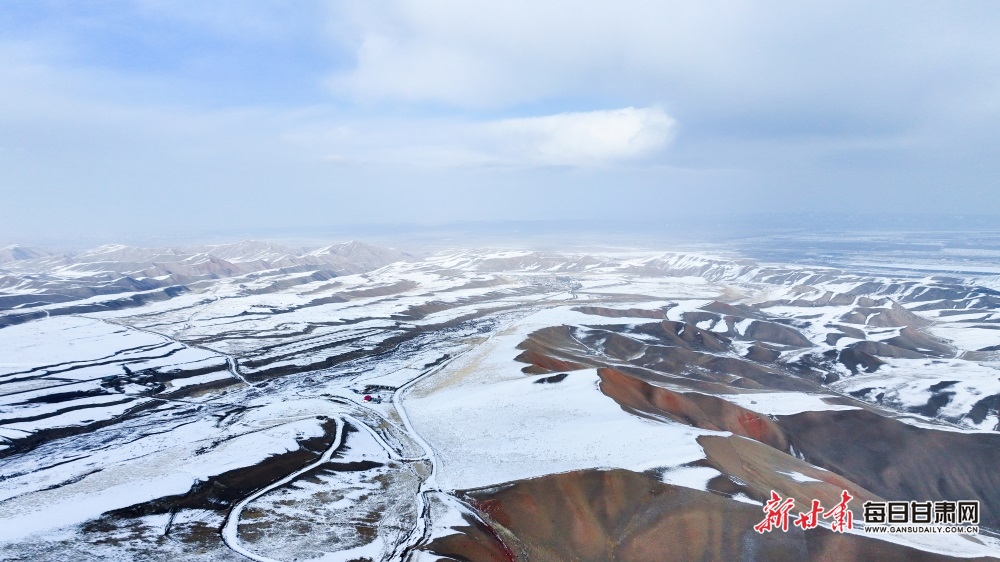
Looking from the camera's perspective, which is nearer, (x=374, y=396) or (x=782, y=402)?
(x=374, y=396)

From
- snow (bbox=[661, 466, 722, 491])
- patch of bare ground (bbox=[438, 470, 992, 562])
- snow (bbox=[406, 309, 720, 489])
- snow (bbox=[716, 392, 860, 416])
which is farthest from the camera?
snow (bbox=[716, 392, 860, 416])

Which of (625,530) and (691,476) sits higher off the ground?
(691,476)

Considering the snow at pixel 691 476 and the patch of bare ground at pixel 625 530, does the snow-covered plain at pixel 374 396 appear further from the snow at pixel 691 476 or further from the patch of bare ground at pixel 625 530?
the patch of bare ground at pixel 625 530

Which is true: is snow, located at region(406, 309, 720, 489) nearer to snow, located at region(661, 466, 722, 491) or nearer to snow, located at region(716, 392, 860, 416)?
snow, located at region(661, 466, 722, 491)

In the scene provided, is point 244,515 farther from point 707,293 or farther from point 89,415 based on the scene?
point 707,293

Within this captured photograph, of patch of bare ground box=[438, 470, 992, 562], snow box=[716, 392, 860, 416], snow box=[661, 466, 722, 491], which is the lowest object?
snow box=[716, 392, 860, 416]

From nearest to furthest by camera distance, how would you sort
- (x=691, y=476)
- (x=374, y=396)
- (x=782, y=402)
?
(x=691, y=476)
(x=374, y=396)
(x=782, y=402)

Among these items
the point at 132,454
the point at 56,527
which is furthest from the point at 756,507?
the point at 132,454

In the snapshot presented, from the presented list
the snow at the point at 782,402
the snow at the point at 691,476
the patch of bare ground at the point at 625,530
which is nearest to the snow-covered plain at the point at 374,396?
the snow at the point at 691,476

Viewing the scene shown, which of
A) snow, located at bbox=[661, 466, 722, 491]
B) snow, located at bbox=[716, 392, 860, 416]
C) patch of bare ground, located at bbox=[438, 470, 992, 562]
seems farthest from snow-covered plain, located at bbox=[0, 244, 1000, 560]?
patch of bare ground, located at bbox=[438, 470, 992, 562]

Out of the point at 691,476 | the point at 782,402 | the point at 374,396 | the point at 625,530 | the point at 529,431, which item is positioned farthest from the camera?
the point at 782,402

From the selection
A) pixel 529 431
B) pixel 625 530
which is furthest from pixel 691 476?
pixel 529 431

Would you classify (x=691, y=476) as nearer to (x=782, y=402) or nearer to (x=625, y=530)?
(x=625, y=530)
